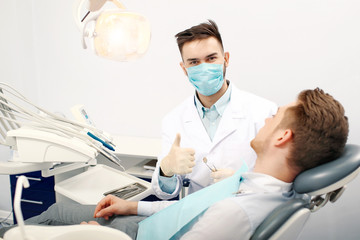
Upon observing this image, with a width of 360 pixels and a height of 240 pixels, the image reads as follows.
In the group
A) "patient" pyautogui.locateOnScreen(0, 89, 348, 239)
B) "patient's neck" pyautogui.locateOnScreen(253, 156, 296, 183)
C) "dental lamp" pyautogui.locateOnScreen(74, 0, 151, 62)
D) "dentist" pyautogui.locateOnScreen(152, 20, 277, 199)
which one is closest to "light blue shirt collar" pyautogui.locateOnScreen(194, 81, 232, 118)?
"dentist" pyautogui.locateOnScreen(152, 20, 277, 199)

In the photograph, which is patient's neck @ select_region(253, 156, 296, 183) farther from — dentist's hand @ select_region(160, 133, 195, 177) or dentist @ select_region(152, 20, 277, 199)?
dentist @ select_region(152, 20, 277, 199)

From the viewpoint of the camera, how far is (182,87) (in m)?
2.51

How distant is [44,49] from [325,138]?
266 centimetres

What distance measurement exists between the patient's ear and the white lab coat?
46 centimetres

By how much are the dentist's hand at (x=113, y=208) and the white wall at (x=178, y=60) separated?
1324 mm

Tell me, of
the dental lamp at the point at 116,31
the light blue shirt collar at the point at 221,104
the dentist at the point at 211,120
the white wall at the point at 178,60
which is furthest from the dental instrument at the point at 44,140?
the white wall at the point at 178,60

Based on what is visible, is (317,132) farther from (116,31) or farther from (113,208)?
(113,208)

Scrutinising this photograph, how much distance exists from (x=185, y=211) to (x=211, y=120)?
66 cm

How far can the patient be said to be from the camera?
0.95m

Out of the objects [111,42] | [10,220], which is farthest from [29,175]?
[111,42]

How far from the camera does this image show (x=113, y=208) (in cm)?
132

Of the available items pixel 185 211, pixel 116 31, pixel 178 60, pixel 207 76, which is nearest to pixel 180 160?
pixel 185 211

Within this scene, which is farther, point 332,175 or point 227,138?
point 227,138

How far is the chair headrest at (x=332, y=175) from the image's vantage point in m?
0.85
